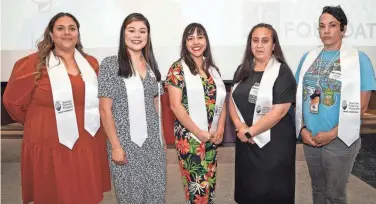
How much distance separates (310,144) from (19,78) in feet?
6.40

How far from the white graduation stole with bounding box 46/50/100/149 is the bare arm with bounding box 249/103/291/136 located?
1033 mm

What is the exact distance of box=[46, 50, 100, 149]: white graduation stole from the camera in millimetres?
2047

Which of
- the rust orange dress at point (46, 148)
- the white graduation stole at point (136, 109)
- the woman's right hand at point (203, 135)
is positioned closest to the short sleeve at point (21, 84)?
the rust orange dress at point (46, 148)

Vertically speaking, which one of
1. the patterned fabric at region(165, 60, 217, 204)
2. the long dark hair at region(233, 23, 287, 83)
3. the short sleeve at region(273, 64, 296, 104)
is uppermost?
the long dark hair at region(233, 23, 287, 83)

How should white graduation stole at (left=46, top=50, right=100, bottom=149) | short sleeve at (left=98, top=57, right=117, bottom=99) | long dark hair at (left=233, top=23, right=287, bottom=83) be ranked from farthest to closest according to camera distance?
long dark hair at (left=233, top=23, right=287, bottom=83) → white graduation stole at (left=46, top=50, right=100, bottom=149) → short sleeve at (left=98, top=57, right=117, bottom=99)

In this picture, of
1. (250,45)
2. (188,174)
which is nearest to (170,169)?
(188,174)

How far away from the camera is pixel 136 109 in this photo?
196 cm

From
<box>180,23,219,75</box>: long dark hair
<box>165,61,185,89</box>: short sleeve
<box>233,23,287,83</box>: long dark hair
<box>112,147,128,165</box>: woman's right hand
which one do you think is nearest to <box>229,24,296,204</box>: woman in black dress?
<box>233,23,287,83</box>: long dark hair

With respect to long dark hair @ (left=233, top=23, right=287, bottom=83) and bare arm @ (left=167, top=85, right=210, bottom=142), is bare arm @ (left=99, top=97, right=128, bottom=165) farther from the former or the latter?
long dark hair @ (left=233, top=23, right=287, bottom=83)

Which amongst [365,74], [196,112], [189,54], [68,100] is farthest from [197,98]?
[365,74]

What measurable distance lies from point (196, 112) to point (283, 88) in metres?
0.58

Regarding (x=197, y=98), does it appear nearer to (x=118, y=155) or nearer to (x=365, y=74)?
(x=118, y=155)

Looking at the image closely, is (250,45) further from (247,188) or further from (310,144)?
(247,188)

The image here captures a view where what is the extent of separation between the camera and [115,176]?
1991mm
